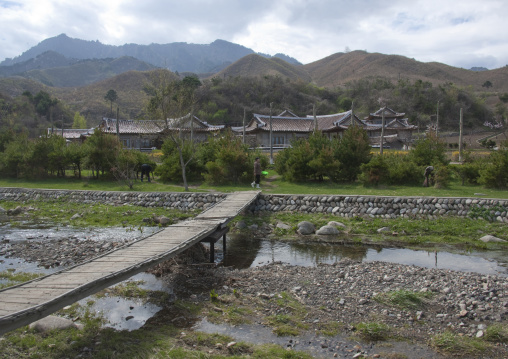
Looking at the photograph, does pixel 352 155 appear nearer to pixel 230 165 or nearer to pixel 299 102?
pixel 230 165

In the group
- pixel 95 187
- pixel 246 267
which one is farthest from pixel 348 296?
pixel 95 187

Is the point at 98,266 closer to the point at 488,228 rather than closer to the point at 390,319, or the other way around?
the point at 390,319

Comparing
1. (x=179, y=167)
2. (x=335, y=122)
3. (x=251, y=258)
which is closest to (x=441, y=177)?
(x=251, y=258)

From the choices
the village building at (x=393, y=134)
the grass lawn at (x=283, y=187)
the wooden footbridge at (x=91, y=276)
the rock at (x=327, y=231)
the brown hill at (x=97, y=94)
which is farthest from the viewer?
the brown hill at (x=97, y=94)

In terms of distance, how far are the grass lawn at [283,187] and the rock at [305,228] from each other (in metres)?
4.03

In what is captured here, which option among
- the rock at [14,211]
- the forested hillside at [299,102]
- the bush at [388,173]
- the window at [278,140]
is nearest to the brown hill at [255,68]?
the forested hillside at [299,102]

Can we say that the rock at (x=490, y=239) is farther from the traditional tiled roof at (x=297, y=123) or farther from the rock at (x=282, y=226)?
the traditional tiled roof at (x=297, y=123)

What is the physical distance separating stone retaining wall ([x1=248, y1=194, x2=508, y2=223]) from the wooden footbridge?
19.2 ft

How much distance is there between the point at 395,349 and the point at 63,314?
17.9ft

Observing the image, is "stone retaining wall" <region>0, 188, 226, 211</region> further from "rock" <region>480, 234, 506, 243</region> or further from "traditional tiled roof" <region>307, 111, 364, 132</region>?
"traditional tiled roof" <region>307, 111, 364, 132</region>

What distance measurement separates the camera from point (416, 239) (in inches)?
486

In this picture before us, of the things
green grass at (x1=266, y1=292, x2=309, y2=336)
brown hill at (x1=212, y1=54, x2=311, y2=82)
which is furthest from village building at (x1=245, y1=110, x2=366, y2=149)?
brown hill at (x1=212, y1=54, x2=311, y2=82)

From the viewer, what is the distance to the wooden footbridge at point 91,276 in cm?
539

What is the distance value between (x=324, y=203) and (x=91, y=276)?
36.1 ft
